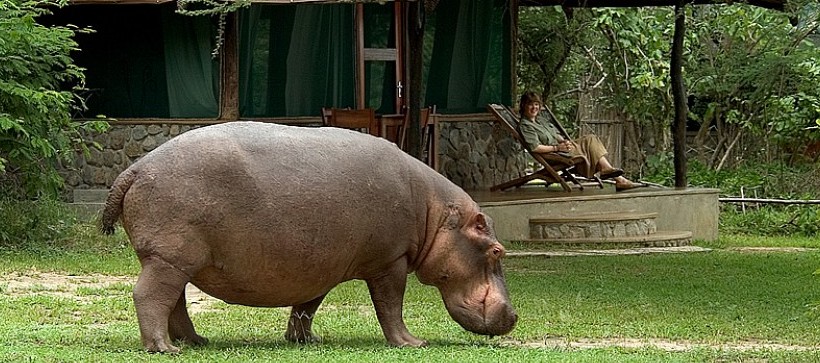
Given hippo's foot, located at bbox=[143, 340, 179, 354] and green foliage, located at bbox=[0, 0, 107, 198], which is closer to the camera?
hippo's foot, located at bbox=[143, 340, 179, 354]

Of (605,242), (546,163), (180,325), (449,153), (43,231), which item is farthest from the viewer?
(449,153)

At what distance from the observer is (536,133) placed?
18.1 m

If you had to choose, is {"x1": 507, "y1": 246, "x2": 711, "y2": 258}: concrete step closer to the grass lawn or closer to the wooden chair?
the grass lawn

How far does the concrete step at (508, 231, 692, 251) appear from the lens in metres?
16.5

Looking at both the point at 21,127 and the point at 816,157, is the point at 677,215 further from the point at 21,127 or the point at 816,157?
the point at 21,127

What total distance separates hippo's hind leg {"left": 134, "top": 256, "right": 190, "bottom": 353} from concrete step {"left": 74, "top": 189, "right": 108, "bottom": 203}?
1027 centimetres

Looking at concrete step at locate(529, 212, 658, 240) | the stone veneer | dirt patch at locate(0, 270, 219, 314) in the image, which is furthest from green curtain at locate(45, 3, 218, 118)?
dirt patch at locate(0, 270, 219, 314)

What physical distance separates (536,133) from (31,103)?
6325mm

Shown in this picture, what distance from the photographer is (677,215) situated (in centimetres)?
1825

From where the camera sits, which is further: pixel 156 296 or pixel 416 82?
pixel 416 82

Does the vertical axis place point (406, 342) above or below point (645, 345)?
above

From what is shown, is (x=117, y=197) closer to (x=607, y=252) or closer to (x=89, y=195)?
(x=607, y=252)

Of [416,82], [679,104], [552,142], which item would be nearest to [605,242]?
[552,142]

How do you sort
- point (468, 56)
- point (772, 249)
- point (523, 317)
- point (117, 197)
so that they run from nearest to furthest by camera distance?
point (117, 197)
point (523, 317)
point (772, 249)
point (468, 56)
